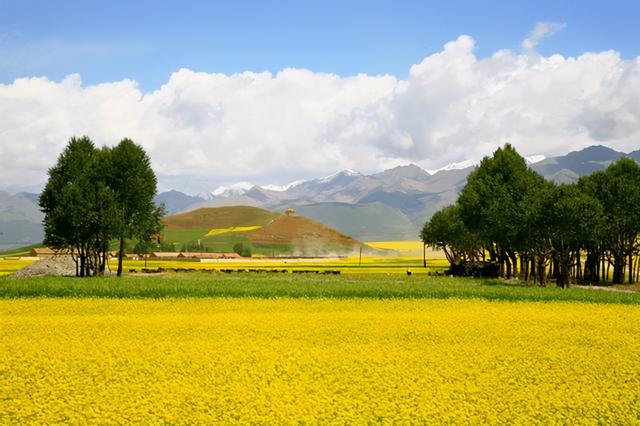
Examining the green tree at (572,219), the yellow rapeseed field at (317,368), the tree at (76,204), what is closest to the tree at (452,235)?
the green tree at (572,219)

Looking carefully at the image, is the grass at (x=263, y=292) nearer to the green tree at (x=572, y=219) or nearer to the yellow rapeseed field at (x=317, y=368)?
the yellow rapeseed field at (x=317, y=368)

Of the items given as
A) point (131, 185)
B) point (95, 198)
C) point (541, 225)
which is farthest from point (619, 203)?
point (95, 198)

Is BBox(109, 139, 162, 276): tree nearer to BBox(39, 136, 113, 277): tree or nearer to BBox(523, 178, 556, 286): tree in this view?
BBox(39, 136, 113, 277): tree

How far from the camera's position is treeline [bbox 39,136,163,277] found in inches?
3034

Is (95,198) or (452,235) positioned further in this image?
(452,235)

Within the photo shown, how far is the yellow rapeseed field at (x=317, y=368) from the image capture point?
1770 centimetres

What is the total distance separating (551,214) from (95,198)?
56709 millimetres

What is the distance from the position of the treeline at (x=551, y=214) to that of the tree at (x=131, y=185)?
4687 centimetres

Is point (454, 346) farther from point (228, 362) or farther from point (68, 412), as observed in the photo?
point (68, 412)

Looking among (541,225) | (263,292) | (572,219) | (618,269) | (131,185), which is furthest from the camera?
(618,269)

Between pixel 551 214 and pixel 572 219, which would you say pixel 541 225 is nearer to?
pixel 551 214

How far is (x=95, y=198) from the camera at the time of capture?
79250 mm

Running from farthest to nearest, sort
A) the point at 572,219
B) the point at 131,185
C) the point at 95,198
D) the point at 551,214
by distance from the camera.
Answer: the point at 131,185 → the point at 95,198 → the point at 551,214 → the point at 572,219

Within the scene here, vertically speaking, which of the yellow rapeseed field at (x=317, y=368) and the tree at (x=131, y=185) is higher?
the tree at (x=131, y=185)
